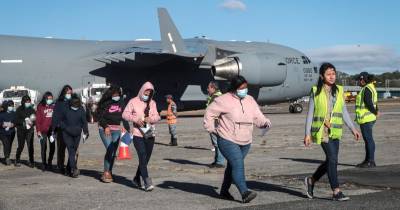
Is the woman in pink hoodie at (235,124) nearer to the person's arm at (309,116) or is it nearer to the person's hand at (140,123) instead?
the person's arm at (309,116)

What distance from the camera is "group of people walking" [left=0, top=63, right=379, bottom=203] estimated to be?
28.2ft

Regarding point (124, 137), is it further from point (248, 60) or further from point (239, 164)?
point (248, 60)

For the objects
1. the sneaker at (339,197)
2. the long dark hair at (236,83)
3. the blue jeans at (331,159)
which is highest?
the long dark hair at (236,83)

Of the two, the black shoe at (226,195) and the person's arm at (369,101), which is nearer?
the black shoe at (226,195)

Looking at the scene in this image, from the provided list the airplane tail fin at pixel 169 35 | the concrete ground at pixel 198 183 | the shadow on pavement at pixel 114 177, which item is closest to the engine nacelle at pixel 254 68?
the airplane tail fin at pixel 169 35

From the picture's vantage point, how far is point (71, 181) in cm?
1128

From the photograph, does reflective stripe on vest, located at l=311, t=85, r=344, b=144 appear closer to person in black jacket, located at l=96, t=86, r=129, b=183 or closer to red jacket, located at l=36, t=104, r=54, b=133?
person in black jacket, located at l=96, t=86, r=129, b=183

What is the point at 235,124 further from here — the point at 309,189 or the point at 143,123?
the point at 143,123

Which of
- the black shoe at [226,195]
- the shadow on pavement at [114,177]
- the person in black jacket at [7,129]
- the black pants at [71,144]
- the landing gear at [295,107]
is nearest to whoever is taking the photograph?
the black shoe at [226,195]

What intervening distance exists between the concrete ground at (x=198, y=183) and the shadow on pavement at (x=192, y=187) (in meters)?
0.02

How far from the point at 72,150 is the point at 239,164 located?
4671mm

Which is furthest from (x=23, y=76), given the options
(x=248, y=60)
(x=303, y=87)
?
(x=303, y=87)

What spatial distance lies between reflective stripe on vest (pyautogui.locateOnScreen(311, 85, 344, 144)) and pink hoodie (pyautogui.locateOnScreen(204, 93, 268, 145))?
72 centimetres

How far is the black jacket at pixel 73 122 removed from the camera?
12.1m
